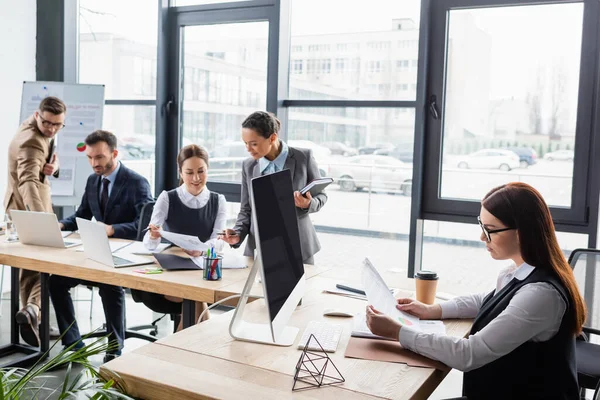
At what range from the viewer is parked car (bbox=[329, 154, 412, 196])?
4160 millimetres

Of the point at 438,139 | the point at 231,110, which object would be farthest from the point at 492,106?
the point at 231,110

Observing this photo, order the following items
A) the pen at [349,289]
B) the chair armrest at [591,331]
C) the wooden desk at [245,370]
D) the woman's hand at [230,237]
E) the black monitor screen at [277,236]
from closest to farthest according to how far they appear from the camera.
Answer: the wooden desk at [245,370] → the black monitor screen at [277,236] → the pen at [349,289] → the chair armrest at [591,331] → the woman's hand at [230,237]

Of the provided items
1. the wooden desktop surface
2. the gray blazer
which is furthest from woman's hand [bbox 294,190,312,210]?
the wooden desktop surface

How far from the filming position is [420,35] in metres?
3.97

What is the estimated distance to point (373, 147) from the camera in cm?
425

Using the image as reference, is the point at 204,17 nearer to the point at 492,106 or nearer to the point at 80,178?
the point at 80,178

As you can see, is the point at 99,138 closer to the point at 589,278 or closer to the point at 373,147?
the point at 373,147

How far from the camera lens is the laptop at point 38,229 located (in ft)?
A: 10.7

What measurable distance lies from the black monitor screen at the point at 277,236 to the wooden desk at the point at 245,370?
16cm

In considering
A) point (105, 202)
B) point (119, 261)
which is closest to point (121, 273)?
point (119, 261)

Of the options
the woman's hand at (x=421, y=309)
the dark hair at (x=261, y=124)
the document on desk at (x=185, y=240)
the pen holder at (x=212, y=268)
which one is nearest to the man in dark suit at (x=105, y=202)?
the document on desk at (x=185, y=240)

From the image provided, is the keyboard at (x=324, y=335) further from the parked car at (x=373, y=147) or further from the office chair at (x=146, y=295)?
the parked car at (x=373, y=147)

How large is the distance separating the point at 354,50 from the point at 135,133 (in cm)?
208

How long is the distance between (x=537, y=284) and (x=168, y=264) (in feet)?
5.81
